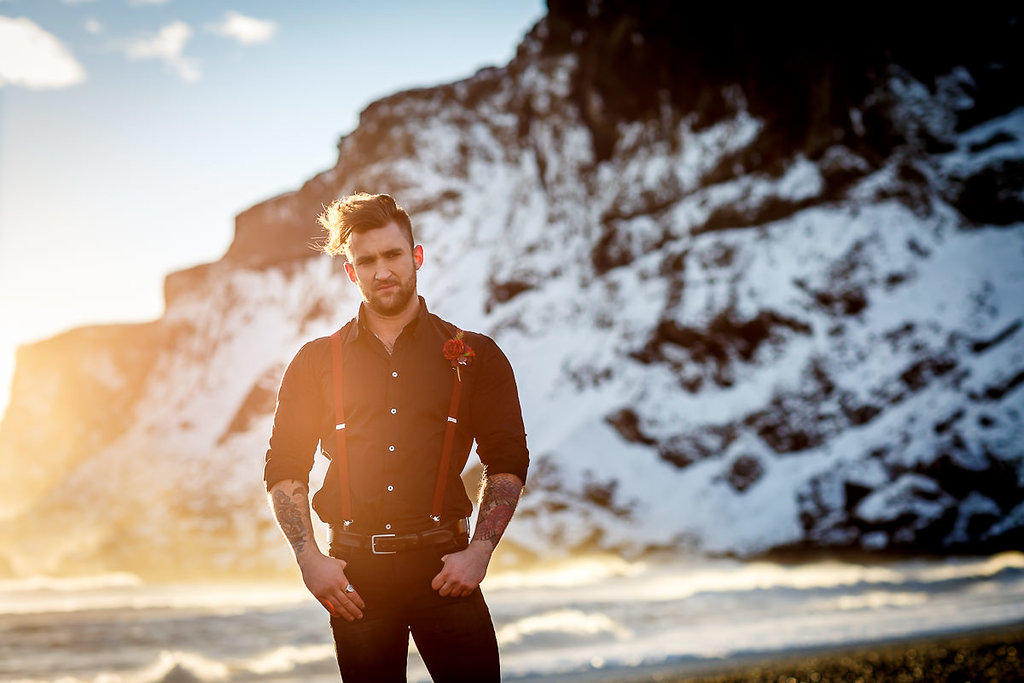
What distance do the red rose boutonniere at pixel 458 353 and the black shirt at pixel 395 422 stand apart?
0.10ft

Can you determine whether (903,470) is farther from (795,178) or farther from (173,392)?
(173,392)

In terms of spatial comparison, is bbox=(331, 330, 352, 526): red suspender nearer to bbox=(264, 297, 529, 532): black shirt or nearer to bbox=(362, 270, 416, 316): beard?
bbox=(264, 297, 529, 532): black shirt

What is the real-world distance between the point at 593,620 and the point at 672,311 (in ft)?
82.0

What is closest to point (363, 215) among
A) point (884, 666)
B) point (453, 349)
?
point (453, 349)

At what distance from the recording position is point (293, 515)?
3.61 metres

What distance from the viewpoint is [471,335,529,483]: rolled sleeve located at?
12.2 feet

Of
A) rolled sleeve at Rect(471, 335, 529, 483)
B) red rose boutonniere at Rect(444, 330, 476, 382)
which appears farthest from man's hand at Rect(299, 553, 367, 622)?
red rose boutonniere at Rect(444, 330, 476, 382)

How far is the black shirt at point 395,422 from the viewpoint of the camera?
→ 3.59 m

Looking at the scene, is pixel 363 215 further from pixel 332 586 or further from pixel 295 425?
pixel 332 586

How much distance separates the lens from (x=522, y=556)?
154 ft

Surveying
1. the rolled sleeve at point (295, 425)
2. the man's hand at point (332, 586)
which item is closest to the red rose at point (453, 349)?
the rolled sleeve at point (295, 425)

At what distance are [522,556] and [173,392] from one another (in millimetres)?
55153

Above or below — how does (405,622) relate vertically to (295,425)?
below

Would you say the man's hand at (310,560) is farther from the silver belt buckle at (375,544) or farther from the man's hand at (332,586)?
the silver belt buckle at (375,544)
